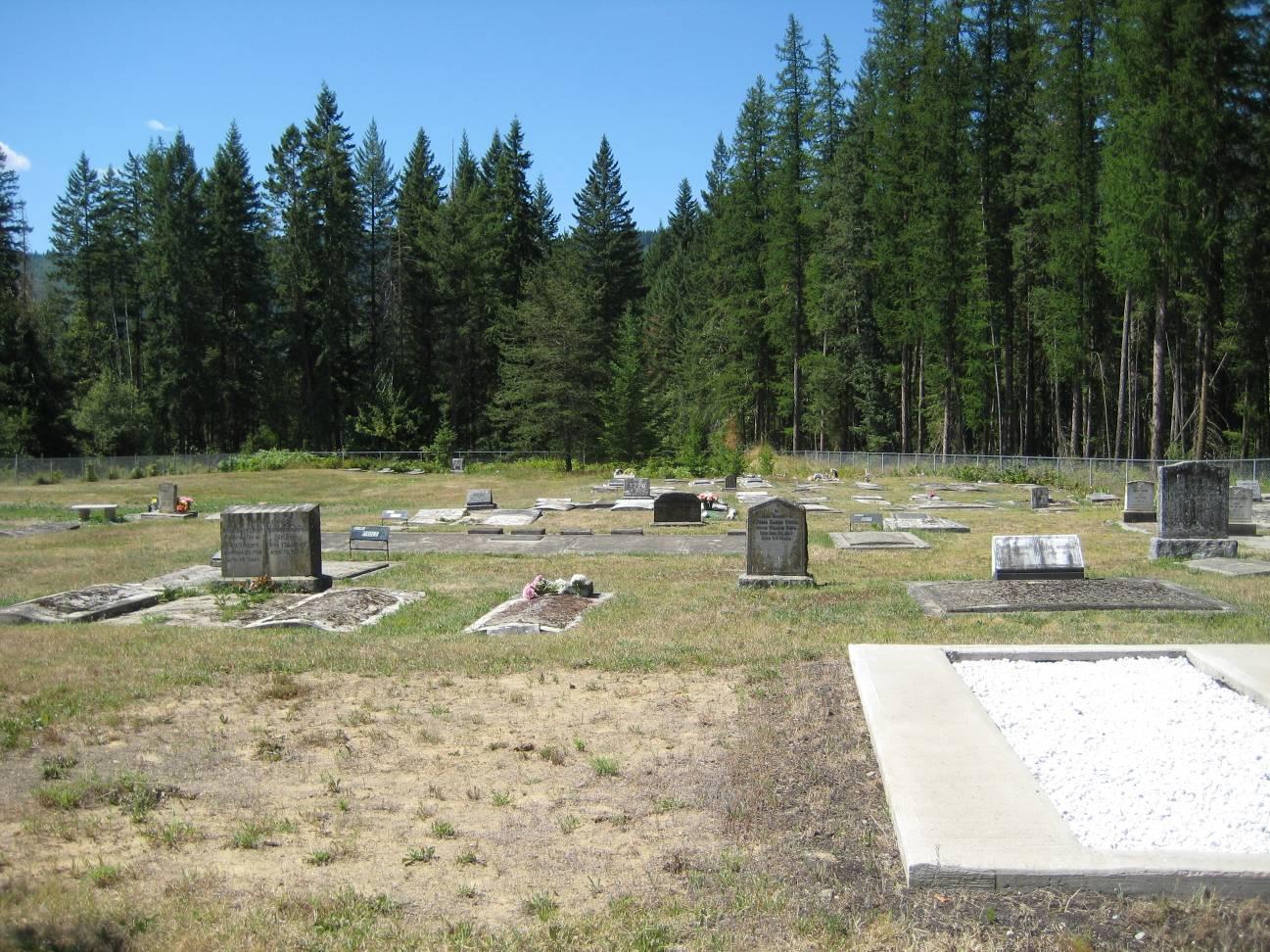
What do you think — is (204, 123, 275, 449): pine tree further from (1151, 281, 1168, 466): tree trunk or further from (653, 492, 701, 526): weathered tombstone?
(1151, 281, 1168, 466): tree trunk

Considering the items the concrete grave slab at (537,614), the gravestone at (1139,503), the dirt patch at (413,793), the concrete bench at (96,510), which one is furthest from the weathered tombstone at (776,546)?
the concrete bench at (96,510)

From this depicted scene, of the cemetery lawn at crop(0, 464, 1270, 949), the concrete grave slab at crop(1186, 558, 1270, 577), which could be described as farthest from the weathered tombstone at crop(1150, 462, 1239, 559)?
the cemetery lawn at crop(0, 464, 1270, 949)

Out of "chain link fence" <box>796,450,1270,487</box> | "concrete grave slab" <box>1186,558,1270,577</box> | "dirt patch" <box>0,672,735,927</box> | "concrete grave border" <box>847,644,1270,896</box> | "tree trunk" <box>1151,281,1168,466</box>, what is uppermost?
"tree trunk" <box>1151,281,1168,466</box>

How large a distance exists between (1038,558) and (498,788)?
326 inches

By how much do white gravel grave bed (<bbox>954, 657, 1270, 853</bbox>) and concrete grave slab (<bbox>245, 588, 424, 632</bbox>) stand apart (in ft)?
20.5

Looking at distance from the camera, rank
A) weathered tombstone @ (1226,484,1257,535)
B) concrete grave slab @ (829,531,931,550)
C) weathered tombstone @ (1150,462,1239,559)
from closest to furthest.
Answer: weathered tombstone @ (1150,462,1239,559), concrete grave slab @ (829,531,931,550), weathered tombstone @ (1226,484,1257,535)

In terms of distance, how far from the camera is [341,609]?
417 inches

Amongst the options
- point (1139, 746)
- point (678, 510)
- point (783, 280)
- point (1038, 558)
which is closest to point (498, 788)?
point (1139, 746)

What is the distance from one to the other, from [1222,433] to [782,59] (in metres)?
26.4

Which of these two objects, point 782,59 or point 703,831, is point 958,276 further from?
point 703,831

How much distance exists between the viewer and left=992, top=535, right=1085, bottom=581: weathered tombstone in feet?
37.1

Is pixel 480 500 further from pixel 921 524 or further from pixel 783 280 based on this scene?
pixel 783 280

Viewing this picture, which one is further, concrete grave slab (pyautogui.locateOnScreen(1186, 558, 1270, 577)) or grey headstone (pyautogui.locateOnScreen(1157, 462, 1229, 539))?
grey headstone (pyautogui.locateOnScreen(1157, 462, 1229, 539))

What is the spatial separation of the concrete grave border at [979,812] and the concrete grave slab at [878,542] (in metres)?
9.62
